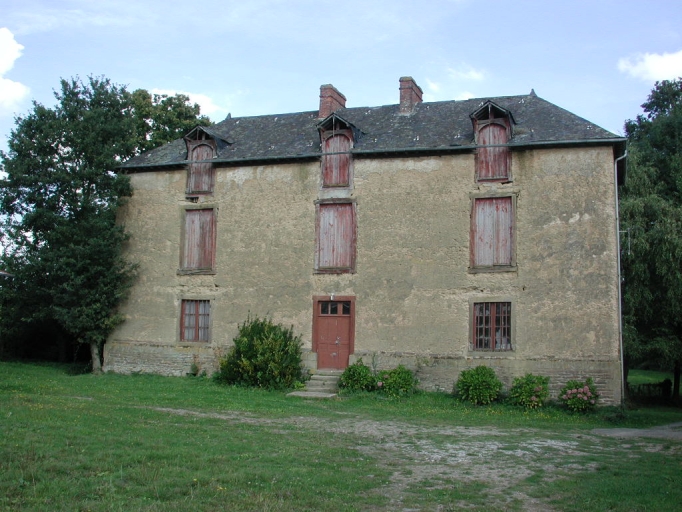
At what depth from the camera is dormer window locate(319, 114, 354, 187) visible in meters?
23.0

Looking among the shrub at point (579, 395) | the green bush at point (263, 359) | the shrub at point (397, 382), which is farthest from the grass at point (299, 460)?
the green bush at point (263, 359)

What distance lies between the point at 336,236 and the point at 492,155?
17.8 feet

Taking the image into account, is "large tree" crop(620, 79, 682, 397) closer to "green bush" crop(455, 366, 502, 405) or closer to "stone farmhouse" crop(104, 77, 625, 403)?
"stone farmhouse" crop(104, 77, 625, 403)

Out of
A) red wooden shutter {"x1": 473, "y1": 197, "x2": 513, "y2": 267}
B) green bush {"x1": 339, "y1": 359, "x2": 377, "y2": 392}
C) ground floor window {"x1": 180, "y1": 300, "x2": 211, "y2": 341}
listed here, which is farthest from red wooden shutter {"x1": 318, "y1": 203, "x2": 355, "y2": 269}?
ground floor window {"x1": 180, "y1": 300, "x2": 211, "y2": 341}

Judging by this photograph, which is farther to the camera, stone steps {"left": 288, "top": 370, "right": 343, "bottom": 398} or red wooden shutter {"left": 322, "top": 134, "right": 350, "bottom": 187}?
red wooden shutter {"left": 322, "top": 134, "right": 350, "bottom": 187}

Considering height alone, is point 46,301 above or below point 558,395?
above

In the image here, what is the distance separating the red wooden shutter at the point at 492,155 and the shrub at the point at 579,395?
6.38 m

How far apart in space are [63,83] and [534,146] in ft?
52.9

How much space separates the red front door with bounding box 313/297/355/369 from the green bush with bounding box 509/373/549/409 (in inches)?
204

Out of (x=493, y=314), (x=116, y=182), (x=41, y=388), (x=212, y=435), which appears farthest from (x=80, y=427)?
(x=116, y=182)

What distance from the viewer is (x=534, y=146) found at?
21234 millimetres

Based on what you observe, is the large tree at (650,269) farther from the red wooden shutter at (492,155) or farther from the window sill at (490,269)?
the red wooden shutter at (492,155)

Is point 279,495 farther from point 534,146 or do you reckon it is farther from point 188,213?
point 188,213

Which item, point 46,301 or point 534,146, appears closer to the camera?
point 534,146
